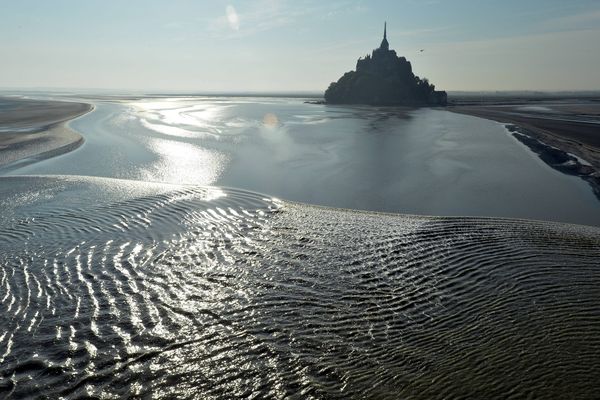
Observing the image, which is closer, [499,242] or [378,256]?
[378,256]

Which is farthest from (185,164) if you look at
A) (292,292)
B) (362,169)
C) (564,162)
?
(564,162)

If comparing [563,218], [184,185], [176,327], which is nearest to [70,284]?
[176,327]

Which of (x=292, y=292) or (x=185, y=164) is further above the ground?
(x=185, y=164)

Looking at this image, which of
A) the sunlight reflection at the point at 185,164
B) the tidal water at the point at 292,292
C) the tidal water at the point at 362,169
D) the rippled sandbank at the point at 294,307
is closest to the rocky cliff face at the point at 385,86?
the tidal water at the point at 362,169

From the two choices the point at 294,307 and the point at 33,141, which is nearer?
the point at 294,307

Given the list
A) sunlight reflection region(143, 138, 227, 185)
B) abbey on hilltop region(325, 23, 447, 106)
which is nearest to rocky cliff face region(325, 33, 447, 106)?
abbey on hilltop region(325, 23, 447, 106)

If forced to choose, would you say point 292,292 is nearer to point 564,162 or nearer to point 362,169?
point 362,169

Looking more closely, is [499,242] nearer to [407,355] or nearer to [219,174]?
[407,355]
